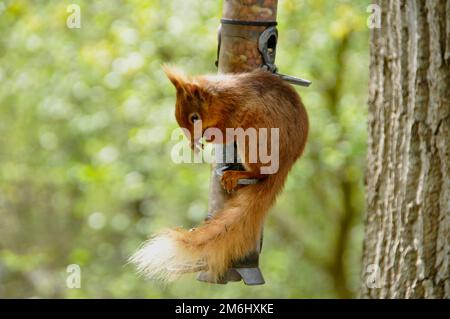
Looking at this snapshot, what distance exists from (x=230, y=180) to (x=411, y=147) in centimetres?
103

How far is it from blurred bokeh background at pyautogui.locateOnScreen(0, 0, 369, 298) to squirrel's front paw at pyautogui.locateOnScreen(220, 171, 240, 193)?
2906 mm

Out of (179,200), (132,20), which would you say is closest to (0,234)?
A: (179,200)

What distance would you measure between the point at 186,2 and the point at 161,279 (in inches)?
160

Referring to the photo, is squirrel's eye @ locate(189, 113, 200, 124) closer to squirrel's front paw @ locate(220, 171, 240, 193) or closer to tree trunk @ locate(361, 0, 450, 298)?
squirrel's front paw @ locate(220, 171, 240, 193)

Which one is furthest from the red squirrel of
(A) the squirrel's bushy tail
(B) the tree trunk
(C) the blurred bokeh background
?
(C) the blurred bokeh background

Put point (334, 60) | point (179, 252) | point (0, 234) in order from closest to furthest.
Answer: point (179, 252) → point (334, 60) → point (0, 234)

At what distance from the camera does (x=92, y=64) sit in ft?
20.0

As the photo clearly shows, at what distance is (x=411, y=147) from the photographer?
3.33 m

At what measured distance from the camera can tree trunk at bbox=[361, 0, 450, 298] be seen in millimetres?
3229

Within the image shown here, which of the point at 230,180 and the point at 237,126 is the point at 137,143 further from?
the point at 237,126

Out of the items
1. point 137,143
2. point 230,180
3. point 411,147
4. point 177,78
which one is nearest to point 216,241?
point 230,180
